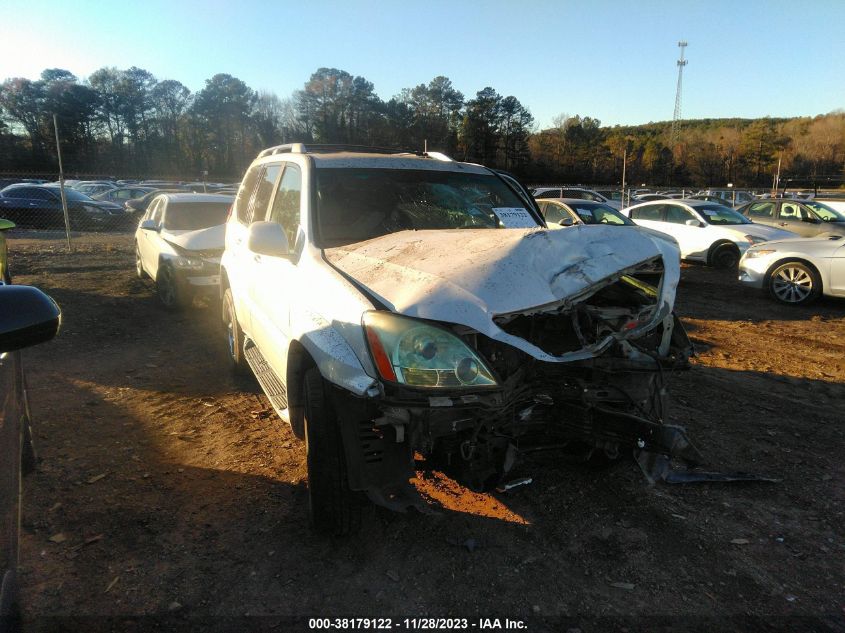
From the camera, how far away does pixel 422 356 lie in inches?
89.0

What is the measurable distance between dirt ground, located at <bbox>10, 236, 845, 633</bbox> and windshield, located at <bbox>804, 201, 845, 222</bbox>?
12.3 m

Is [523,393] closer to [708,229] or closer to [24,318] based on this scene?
[24,318]

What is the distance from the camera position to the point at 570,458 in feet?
11.0

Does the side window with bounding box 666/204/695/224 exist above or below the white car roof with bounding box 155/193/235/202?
below

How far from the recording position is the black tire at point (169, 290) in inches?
306

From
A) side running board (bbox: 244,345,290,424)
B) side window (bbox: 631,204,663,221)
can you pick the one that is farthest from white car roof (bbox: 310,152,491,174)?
side window (bbox: 631,204,663,221)

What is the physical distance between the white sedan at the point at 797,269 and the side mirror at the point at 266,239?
8831mm

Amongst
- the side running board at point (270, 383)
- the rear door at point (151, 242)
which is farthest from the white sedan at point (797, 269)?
the rear door at point (151, 242)

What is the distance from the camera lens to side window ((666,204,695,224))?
1355 cm

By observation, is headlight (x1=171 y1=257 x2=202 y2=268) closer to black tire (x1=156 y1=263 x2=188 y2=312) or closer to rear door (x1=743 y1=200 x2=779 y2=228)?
black tire (x1=156 y1=263 x2=188 y2=312)

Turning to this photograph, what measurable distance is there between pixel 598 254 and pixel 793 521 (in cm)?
189

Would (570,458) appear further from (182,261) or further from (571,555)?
(182,261)

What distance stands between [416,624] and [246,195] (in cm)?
418

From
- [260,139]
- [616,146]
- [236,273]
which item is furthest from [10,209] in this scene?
[616,146]
